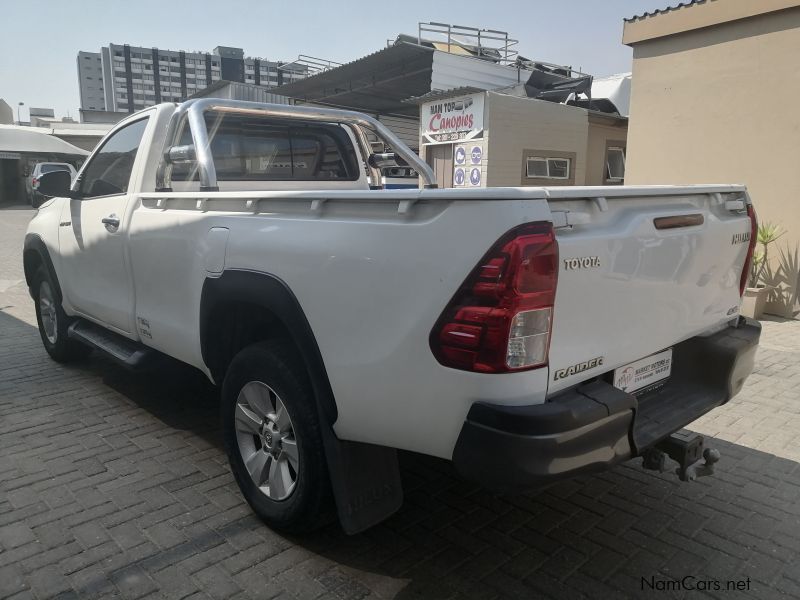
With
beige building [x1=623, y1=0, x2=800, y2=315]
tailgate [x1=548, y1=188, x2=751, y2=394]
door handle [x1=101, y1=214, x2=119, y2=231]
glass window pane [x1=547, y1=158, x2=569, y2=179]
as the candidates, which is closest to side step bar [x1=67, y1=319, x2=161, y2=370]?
door handle [x1=101, y1=214, x2=119, y2=231]

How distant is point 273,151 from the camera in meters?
4.27

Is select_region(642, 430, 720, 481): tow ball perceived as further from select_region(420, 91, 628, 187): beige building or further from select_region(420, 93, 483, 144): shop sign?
select_region(420, 93, 483, 144): shop sign

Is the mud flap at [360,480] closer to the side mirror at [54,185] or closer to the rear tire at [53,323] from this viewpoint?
the side mirror at [54,185]

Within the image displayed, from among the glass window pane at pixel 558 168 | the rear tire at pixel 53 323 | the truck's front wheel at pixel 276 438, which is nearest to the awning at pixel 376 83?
the glass window pane at pixel 558 168

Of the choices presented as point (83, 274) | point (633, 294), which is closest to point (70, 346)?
point (83, 274)

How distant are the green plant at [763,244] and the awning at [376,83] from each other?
32.6 feet

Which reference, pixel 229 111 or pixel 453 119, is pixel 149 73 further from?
pixel 229 111

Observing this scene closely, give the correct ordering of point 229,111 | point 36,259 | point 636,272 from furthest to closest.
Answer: point 36,259
point 229,111
point 636,272

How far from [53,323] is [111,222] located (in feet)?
6.62

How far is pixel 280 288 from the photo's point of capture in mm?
2475

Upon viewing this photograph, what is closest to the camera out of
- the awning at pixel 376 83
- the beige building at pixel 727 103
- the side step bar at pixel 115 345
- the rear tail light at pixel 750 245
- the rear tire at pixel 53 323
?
the rear tail light at pixel 750 245

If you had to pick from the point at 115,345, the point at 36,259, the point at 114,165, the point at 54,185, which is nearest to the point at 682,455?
the point at 115,345

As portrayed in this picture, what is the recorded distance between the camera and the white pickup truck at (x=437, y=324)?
191 centimetres

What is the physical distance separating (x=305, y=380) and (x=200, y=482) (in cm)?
121
